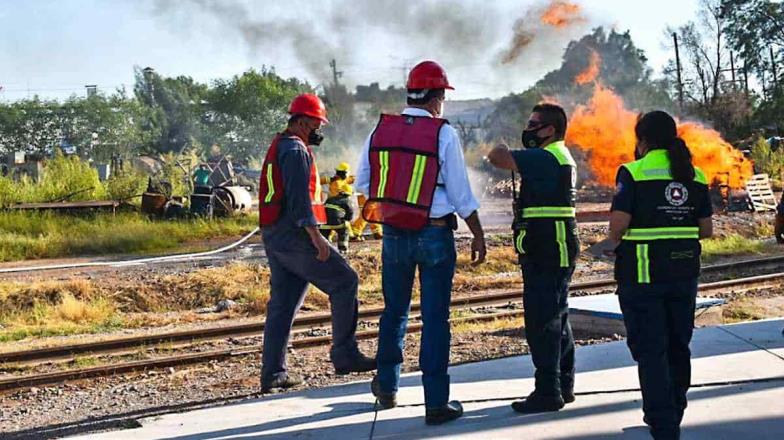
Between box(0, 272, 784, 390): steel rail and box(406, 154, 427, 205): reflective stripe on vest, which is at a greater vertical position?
box(406, 154, 427, 205): reflective stripe on vest

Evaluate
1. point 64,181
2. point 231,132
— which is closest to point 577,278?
point 64,181

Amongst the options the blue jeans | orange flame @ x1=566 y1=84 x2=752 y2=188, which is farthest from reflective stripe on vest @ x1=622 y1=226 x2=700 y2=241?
orange flame @ x1=566 y1=84 x2=752 y2=188

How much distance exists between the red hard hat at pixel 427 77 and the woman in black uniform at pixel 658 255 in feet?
3.80

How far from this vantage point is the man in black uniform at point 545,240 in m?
5.29

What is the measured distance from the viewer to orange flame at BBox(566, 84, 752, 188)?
27.8 m

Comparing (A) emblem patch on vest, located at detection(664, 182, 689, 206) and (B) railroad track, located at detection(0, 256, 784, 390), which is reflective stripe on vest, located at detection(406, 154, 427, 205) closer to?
(A) emblem patch on vest, located at detection(664, 182, 689, 206)

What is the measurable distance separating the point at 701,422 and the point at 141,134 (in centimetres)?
6585

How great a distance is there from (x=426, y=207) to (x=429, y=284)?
0.43 m

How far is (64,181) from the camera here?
26062mm

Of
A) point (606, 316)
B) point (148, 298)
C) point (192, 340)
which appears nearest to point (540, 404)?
point (606, 316)

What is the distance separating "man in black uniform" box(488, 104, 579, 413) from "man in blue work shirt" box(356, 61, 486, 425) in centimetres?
29

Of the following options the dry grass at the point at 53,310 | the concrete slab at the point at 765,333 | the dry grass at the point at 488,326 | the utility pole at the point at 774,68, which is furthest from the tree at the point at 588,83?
the concrete slab at the point at 765,333

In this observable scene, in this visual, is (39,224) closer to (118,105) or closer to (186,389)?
(186,389)

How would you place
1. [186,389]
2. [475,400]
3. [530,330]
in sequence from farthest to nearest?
[186,389] < [475,400] < [530,330]
